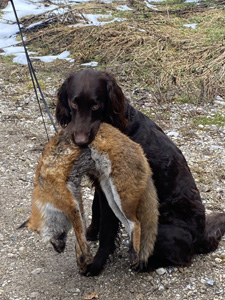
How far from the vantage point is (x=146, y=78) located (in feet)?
29.4

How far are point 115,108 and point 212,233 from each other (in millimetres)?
1581

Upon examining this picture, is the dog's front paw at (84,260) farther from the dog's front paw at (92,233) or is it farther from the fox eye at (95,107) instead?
the fox eye at (95,107)

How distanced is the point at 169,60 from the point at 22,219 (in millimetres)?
5955

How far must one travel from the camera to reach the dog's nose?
322 centimetres

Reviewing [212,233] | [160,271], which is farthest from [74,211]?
[212,233]

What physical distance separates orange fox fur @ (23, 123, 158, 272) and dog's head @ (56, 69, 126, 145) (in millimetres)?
130

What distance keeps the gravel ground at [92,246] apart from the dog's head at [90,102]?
4.46 ft

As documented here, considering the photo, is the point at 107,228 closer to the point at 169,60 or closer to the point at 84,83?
the point at 84,83

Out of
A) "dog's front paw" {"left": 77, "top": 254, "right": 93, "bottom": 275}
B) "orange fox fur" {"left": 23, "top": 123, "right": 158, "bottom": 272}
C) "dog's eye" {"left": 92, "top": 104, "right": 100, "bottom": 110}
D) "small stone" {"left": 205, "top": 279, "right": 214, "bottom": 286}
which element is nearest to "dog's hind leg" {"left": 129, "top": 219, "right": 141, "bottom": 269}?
"orange fox fur" {"left": 23, "top": 123, "right": 158, "bottom": 272}

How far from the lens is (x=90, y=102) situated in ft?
11.5

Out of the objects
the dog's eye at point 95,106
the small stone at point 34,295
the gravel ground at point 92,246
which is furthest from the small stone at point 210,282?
the dog's eye at point 95,106

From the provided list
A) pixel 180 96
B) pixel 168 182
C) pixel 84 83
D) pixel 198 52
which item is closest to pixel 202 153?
pixel 180 96

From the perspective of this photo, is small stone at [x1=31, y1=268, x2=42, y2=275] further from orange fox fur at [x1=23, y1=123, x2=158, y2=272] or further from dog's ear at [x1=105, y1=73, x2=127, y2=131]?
dog's ear at [x1=105, y1=73, x2=127, y2=131]

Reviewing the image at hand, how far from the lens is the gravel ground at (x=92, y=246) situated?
12.4 ft
